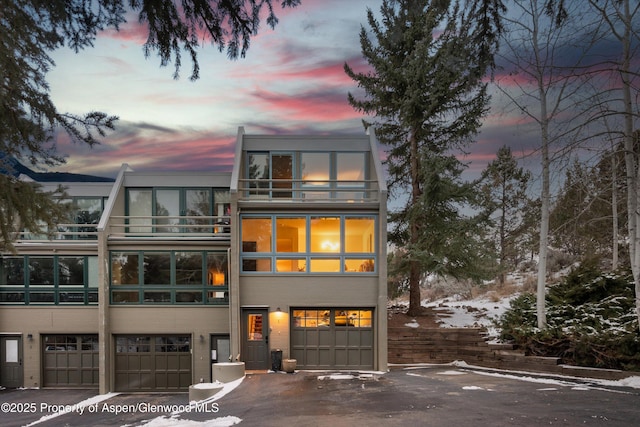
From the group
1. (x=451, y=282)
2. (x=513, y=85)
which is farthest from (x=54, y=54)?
(x=451, y=282)

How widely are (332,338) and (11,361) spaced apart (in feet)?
39.0

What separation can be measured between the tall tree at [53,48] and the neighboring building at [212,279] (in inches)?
331

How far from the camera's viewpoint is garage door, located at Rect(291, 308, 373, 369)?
1542 centimetres

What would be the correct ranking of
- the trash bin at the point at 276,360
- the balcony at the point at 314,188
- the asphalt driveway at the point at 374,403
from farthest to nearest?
1. the balcony at the point at 314,188
2. the trash bin at the point at 276,360
3. the asphalt driveway at the point at 374,403

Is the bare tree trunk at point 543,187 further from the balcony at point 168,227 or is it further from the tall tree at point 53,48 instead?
the tall tree at point 53,48

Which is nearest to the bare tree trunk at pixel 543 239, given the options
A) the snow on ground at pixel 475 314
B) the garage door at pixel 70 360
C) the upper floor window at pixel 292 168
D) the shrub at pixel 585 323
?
the shrub at pixel 585 323

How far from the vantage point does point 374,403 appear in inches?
395

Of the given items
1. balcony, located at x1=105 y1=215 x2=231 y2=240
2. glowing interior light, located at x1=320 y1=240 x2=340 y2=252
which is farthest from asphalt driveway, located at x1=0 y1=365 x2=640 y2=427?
balcony, located at x1=105 y1=215 x2=231 y2=240

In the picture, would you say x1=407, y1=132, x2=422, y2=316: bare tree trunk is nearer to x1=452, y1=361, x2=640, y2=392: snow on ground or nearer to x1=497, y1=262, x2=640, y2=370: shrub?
x1=497, y1=262, x2=640, y2=370: shrub

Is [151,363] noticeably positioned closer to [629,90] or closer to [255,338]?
[255,338]

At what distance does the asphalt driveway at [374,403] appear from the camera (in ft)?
27.9

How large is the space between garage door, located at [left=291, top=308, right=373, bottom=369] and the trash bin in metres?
0.57

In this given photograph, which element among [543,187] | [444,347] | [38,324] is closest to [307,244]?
[444,347]

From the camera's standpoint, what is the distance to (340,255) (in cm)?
1555
